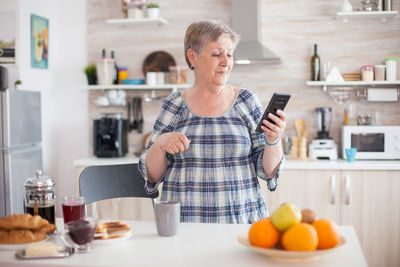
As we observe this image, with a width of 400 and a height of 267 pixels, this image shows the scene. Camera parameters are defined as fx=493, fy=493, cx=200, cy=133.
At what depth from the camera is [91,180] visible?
2.07m

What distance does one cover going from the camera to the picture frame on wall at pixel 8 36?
3.96 metres

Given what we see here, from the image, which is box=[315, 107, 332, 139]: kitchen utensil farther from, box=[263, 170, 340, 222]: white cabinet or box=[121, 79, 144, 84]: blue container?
box=[121, 79, 144, 84]: blue container

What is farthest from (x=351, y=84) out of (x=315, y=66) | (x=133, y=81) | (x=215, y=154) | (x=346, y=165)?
(x=215, y=154)

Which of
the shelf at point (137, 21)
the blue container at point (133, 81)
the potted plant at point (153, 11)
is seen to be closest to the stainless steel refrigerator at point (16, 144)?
the blue container at point (133, 81)

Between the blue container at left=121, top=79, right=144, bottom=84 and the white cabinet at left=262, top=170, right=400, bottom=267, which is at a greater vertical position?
the blue container at left=121, top=79, right=144, bottom=84

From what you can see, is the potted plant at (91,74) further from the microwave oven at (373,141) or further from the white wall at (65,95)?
the microwave oven at (373,141)

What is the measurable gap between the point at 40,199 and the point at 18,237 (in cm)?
21

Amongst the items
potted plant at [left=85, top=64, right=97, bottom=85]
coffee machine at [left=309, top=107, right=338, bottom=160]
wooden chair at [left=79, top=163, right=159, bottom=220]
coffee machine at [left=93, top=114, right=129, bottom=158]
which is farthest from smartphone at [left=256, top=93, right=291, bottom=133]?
potted plant at [left=85, top=64, right=97, bottom=85]

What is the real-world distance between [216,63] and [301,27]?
7.48 feet

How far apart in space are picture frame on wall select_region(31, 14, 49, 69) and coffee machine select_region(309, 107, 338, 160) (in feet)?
7.70

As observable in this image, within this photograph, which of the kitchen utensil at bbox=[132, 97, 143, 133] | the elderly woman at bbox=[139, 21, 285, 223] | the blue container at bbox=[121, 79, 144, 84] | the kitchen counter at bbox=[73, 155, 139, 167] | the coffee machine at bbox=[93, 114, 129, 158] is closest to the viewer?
the elderly woman at bbox=[139, 21, 285, 223]

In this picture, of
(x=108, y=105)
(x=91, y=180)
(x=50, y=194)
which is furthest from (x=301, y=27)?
(x=50, y=194)

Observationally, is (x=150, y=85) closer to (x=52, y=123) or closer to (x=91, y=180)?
(x=52, y=123)

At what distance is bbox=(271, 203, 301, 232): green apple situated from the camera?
Result: 128 centimetres
